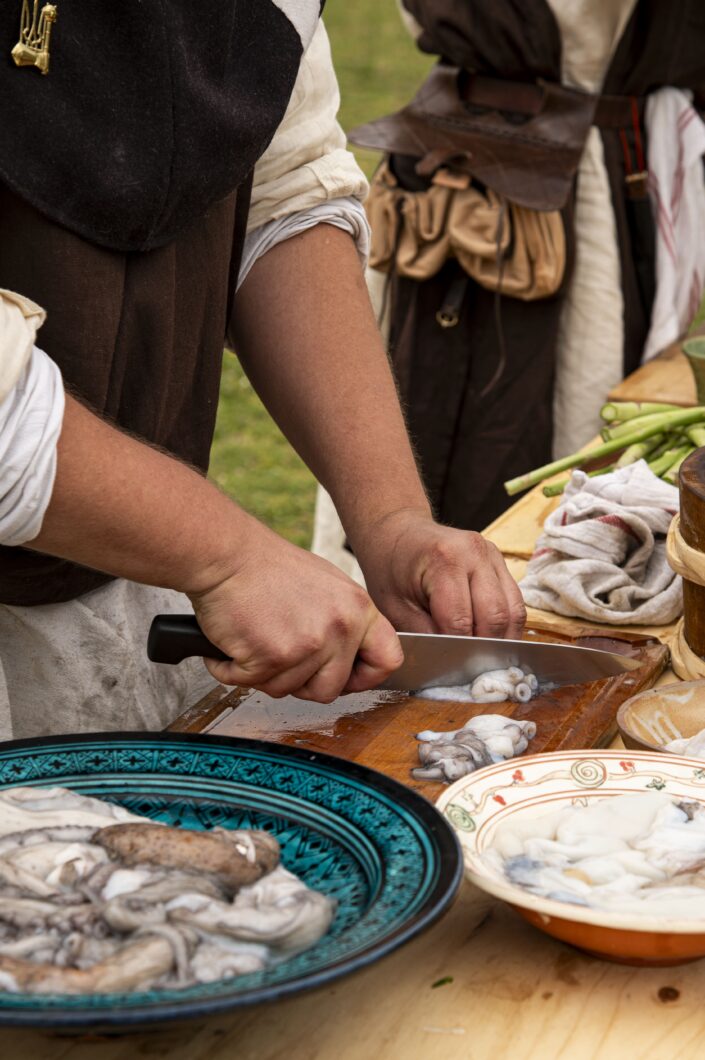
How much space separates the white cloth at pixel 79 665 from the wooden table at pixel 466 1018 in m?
0.72

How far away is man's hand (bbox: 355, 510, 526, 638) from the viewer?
1.65 meters

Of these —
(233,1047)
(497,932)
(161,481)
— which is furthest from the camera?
(161,481)

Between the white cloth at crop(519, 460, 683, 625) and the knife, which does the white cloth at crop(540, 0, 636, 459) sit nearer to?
the white cloth at crop(519, 460, 683, 625)

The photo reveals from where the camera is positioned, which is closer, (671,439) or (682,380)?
Result: (671,439)

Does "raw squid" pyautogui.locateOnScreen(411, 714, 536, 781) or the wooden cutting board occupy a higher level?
"raw squid" pyautogui.locateOnScreen(411, 714, 536, 781)

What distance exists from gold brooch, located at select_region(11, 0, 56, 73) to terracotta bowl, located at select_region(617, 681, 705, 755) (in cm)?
90

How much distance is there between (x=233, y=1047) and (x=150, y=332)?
87 centimetres

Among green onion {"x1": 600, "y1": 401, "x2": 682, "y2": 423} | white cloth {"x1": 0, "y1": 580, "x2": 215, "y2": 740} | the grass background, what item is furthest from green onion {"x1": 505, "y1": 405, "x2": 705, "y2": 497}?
the grass background

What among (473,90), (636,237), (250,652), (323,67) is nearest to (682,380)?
(636,237)

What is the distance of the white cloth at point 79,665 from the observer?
1690mm

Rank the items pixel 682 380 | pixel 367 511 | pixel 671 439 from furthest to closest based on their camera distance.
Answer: pixel 682 380 → pixel 671 439 → pixel 367 511

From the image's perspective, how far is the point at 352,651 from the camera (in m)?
1.35

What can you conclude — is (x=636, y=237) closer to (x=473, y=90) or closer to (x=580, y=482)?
(x=473, y=90)

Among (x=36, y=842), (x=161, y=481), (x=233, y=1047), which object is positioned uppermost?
(x=161, y=481)
